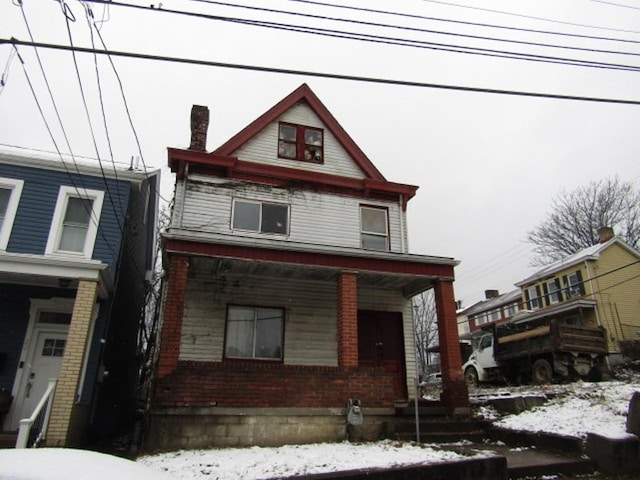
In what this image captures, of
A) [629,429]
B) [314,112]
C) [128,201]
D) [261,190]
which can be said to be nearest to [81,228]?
[128,201]

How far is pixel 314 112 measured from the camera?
14.8 m

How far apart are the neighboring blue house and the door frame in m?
0.02

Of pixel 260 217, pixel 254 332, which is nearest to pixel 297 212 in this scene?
pixel 260 217

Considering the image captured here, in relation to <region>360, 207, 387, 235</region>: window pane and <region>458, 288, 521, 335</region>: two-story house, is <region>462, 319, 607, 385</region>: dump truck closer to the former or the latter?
<region>360, 207, 387, 235</region>: window pane

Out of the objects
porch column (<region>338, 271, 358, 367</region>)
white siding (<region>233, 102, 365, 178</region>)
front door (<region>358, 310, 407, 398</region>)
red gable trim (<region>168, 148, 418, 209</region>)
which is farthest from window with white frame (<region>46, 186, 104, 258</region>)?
front door (<region>358, 310, 407, 398</region>)

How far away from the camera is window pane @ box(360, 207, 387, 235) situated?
13859 mm

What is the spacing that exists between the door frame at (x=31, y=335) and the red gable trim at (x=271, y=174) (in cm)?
449

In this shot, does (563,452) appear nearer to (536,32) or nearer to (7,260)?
(536,32)

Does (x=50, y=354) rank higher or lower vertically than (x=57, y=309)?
lower

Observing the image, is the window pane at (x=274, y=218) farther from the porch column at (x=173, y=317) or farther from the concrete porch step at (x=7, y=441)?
the concrete porch step at (x=7, y=441)

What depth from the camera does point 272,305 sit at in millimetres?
11766

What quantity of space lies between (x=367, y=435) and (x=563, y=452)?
11.2 feet

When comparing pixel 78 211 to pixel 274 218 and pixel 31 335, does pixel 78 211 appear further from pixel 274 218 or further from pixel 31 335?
pixel 274 218

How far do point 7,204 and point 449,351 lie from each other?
11165 millimetres
